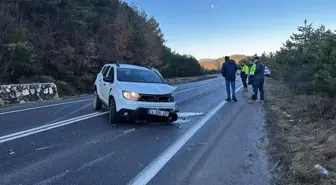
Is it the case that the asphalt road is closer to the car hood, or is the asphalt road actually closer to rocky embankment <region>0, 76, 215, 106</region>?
the car hood

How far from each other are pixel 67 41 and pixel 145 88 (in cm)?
2230

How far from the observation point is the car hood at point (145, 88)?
815cm

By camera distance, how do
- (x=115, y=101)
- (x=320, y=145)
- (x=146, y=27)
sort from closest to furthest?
(x=320, y=145)
(x=115, y=101)
(x=146, y=27)

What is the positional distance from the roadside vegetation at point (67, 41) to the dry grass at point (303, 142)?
18136 mm

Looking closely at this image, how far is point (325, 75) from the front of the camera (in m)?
9.04

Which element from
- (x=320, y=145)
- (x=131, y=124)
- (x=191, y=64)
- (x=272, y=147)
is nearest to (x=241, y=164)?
(x=272, y=147)

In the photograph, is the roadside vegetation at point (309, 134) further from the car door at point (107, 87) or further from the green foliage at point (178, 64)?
the green foliage at point (178, 64)

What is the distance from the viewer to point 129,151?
5801mm

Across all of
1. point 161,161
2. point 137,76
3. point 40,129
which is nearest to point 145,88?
point 137,76

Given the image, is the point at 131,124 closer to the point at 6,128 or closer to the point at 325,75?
the point at 6,128

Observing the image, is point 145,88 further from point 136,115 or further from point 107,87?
point 107,87

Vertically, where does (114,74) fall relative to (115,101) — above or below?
above

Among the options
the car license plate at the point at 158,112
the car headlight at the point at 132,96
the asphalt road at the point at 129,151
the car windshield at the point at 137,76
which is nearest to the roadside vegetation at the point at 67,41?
the asphalt road at the point at 129,151

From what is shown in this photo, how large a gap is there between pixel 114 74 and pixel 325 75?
19.5 feet
